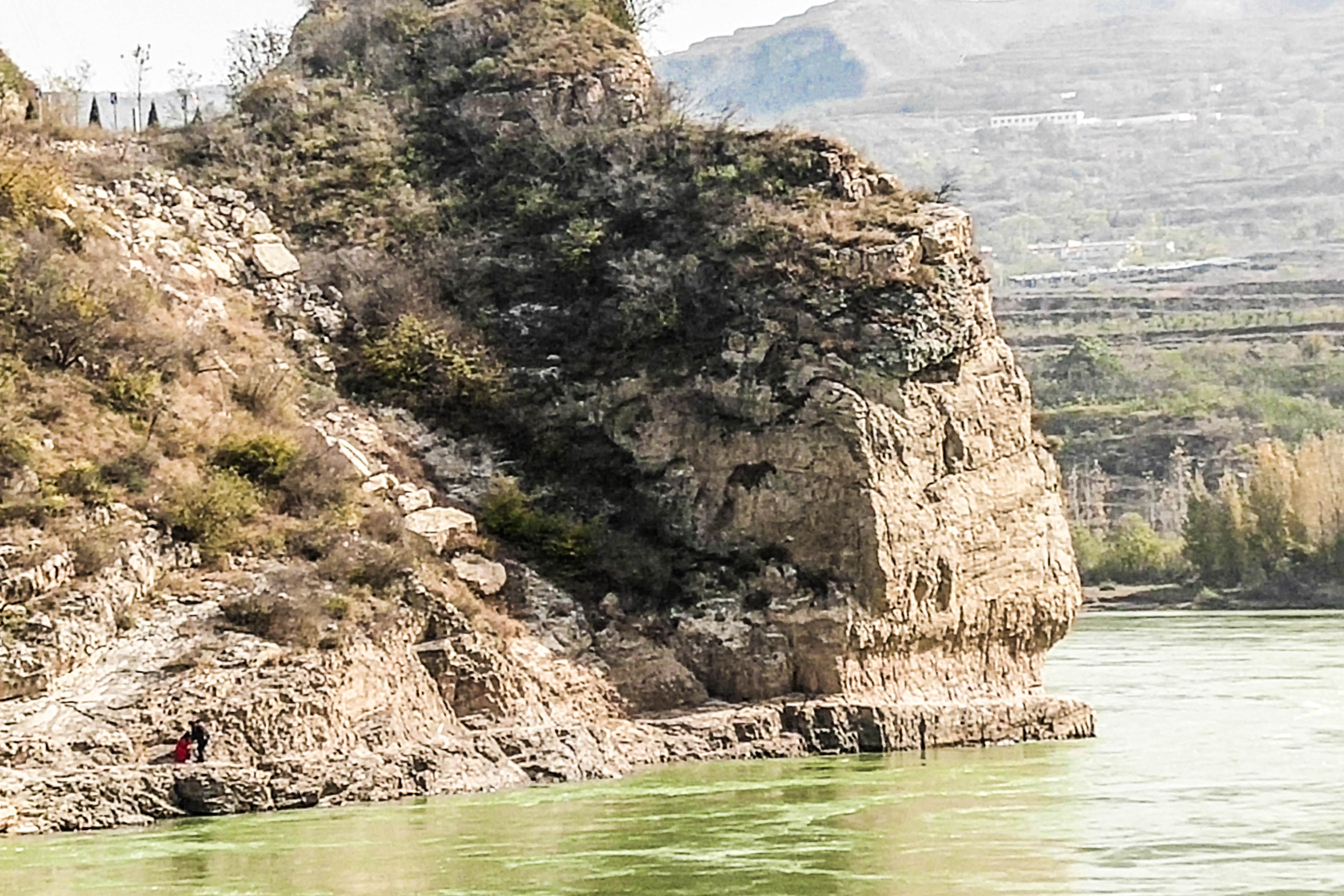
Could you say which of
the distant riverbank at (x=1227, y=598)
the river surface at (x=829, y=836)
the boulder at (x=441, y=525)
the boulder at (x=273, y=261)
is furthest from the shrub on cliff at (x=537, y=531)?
the distant riverbank at (x=1227, y=598)

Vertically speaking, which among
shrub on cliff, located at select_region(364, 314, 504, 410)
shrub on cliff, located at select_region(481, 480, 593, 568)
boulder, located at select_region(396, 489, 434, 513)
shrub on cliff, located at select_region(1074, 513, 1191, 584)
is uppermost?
shrub on cliff, located at select_region(364, 314, 504, 410)

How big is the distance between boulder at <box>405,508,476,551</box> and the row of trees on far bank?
58437mm

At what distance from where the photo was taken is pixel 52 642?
28.8 metres

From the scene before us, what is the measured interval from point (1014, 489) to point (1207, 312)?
444 feet

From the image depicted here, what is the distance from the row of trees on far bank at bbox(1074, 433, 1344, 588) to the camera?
87938 mm

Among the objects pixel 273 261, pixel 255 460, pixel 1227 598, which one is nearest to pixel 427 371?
pixel 273 261

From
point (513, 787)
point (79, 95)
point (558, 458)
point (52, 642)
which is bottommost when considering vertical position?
point (513, 787)

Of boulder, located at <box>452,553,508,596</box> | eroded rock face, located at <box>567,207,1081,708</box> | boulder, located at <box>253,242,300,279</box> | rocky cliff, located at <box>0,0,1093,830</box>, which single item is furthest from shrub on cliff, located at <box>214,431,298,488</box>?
boulder, located at <box>253,242,300,279</box>

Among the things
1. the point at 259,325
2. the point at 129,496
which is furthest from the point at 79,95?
the point at 129,496

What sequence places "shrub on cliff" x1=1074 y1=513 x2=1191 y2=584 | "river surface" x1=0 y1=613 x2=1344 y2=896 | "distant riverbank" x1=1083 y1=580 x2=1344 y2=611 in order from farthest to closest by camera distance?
"shrub on cliff" x1=1074 y1=513 x2=1191 y2=584
"distant riverbank" x1=1083 y1=580 x2=1344 y2=611
"river surface" x1=0 y1=613 x2=1344 y2=896

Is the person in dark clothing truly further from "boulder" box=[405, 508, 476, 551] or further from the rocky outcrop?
the rocky outcrop

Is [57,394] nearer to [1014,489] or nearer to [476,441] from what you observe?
[476,441]

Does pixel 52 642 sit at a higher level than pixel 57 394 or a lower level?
lower

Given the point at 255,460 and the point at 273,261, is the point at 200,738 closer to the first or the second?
the point at 255,460
